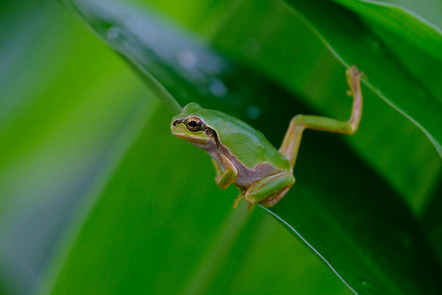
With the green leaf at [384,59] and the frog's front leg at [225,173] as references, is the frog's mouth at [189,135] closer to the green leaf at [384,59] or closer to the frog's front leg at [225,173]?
the frog's front leg at [225,173]

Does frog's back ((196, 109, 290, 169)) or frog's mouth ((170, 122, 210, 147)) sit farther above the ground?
frog's back ((196, 109, 290, 169))

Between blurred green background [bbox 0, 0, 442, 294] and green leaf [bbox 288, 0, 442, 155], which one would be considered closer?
green leaf [bbox 288, 0, 442, 155]

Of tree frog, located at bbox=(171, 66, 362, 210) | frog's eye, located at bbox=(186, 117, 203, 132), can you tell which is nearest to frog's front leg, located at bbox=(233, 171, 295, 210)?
tree frog, located at bbox=(171, 66, 362, 210)

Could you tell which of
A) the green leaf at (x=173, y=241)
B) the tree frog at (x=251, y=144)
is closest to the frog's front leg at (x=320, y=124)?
the tree frog at (x=251, y=144)

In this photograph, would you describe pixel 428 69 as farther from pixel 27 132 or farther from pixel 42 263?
pixel 42 263

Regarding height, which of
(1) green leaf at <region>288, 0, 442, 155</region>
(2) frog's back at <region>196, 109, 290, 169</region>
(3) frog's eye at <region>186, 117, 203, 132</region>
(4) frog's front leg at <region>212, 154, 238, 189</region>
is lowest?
(4) frog's front leg at <region>212, 154, 238, 189</region>

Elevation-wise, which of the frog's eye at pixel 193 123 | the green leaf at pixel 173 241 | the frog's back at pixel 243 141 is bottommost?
the green leaf at pixel 173 241

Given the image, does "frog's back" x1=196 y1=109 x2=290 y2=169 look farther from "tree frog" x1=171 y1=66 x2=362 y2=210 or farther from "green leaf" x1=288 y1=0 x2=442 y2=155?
"green leaf" x1=288 y1=0 x2=442 y2=155

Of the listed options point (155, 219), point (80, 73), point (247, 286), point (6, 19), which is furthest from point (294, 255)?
point (6, 19)
